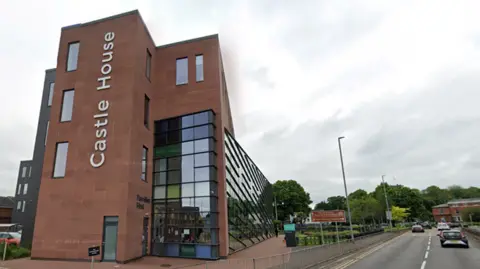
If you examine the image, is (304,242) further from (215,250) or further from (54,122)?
(54,122)

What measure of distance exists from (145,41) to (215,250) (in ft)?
52.0

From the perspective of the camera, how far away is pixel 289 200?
268 ft

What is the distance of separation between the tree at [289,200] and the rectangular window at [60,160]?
68.5 meters

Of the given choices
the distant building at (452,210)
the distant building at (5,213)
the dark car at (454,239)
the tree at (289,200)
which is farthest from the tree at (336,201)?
the distant building at (5,213)

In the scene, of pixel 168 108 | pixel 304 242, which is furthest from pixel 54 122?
pixel 304 242

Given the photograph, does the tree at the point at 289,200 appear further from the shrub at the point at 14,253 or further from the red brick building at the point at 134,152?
the shrub at the point at 14,253

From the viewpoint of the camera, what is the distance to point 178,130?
20.8m

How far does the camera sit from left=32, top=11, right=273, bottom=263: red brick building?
1712cm

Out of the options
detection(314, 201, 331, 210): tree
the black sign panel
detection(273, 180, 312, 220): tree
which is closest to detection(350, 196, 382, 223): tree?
detection(273, 180, 312, 220): tree

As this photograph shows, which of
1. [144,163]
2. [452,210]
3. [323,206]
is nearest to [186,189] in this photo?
[144,163]

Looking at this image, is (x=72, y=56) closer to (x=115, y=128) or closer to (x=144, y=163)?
(x=115, y=128)

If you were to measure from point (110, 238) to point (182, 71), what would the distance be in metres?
12.9

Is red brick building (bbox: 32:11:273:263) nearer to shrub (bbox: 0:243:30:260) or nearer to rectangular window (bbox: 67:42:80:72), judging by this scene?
rectangular window (bbox: 67:42:80:72)

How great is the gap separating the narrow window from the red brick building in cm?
9
